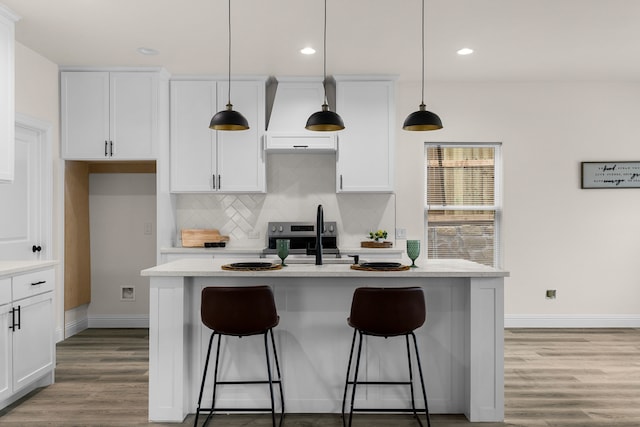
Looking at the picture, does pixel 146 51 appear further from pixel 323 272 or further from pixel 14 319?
pixel 323 272

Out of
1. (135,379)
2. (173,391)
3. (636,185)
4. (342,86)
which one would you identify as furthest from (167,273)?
(636,185)

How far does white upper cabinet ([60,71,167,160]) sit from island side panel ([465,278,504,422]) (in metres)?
3.40

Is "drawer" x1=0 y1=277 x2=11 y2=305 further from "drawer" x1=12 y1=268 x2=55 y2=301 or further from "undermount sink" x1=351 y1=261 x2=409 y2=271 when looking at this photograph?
"undermount sink" x1=351 y1=261 x2=409 y2=271

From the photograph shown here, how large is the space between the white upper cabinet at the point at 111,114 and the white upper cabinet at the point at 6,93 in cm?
120

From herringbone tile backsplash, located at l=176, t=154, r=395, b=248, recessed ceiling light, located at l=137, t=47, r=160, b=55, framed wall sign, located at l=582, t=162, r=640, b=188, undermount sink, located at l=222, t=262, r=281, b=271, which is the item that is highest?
recessed ceiling light, located at l=137, t=47, r=160, b=55

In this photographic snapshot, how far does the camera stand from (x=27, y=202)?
4246 mm

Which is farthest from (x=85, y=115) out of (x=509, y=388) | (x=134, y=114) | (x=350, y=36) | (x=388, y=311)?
(x=509, y=388)

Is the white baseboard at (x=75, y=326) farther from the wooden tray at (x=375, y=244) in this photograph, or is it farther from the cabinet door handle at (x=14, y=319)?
the wooden tray at (x=375, y=244)

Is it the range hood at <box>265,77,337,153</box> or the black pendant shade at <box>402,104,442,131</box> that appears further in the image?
the range hood at <box>265,77,337,153</box>

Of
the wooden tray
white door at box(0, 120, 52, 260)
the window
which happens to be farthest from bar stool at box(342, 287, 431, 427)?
white door at box(0, 120, 52, 260)

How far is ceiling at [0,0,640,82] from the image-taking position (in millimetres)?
3367

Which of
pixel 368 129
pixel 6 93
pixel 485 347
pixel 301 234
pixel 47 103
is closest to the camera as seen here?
pixel 485 347

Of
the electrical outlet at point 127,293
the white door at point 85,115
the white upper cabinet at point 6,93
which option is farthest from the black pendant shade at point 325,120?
the electrical outlet at point 127,293

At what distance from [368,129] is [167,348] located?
9.90 feet
